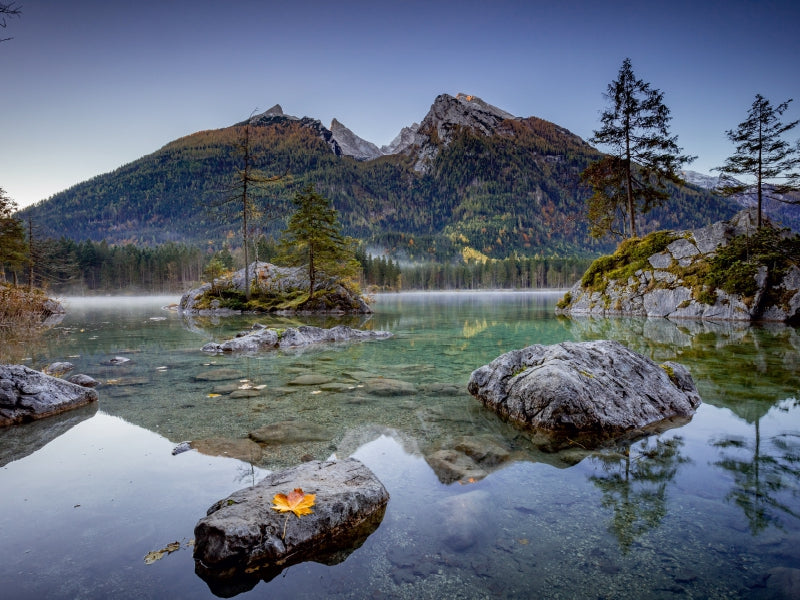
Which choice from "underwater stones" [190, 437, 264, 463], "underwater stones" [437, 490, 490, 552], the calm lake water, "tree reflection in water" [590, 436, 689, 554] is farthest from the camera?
"underwater stones" [190, 437, 264, 463]

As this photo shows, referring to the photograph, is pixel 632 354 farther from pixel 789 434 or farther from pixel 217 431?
pixel 217 431

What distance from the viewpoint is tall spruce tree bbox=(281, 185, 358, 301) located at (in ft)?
101

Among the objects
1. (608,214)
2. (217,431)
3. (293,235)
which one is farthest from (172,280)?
(217,431)

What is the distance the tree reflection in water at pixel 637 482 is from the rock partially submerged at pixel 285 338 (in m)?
11.9

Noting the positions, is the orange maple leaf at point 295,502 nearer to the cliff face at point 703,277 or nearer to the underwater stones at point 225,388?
the underwater stones at point 225,388

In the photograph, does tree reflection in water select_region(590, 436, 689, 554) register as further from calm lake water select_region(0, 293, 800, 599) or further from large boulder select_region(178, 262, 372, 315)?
large boulder select_region(178, 262, 372, 315)

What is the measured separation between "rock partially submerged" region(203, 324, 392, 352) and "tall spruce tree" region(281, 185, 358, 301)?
1491 centimetres

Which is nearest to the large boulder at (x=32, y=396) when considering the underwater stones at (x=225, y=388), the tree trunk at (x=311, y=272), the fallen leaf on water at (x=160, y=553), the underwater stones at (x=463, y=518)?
the underwater stones at (x=225, y=388)

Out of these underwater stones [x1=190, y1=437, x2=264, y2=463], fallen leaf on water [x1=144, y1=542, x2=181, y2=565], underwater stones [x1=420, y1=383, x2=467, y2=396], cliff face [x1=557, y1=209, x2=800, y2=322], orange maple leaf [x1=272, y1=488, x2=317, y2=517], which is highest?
cliff face [x1=557, y1=209, x2=800, y2=322]

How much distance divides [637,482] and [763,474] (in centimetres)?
150

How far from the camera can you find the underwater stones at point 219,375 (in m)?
9.75

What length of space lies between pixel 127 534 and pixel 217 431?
2.72 metres

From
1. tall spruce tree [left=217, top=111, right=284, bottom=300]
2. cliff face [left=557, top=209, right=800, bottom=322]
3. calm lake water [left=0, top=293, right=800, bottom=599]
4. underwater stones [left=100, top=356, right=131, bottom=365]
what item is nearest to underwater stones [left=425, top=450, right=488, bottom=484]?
calm lake water [left=0, top=293, right=800, bottom=599]

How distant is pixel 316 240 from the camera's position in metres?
30.6
